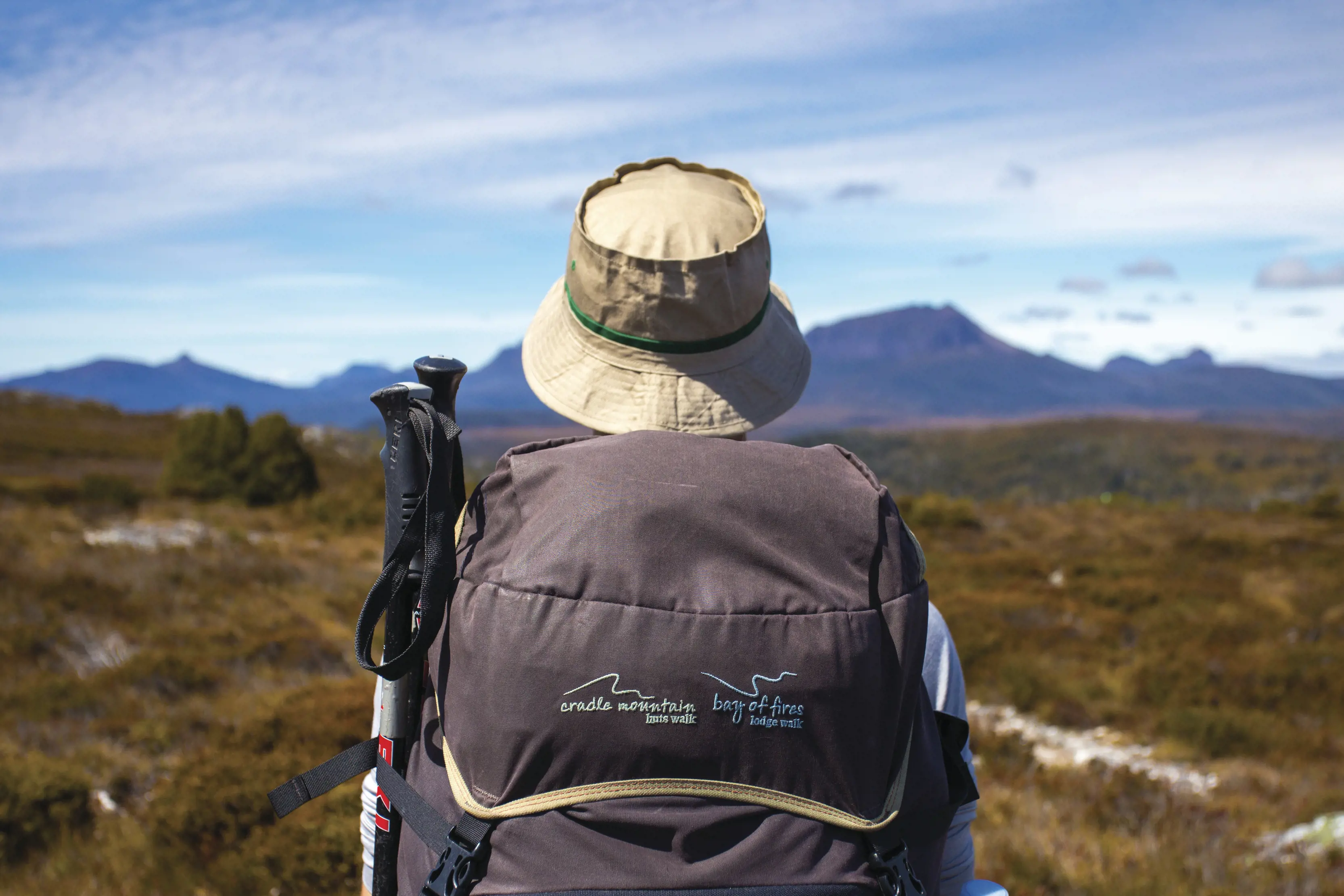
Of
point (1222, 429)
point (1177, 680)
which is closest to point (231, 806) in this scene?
point (1177, 680)

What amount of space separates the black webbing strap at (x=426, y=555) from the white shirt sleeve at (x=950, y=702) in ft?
2.45

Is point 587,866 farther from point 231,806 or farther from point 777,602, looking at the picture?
point 231,806

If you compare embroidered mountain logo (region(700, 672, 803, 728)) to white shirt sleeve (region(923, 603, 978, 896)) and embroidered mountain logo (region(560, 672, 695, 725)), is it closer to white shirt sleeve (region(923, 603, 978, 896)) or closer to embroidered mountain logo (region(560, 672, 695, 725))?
embroidered mountain logo (region(560, 672, 695, 725))

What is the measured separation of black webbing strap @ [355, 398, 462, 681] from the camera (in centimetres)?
126

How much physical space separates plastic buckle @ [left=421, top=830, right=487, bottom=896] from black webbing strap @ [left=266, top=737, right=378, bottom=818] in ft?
0.98

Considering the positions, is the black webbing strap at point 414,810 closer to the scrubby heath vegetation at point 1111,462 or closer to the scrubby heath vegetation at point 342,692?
the scrubby heath vegetation at point 342,692

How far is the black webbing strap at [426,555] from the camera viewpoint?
126 centimetres

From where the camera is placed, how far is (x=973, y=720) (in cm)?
821

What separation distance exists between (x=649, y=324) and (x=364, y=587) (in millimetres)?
12221

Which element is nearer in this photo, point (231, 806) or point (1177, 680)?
point (231, 806)

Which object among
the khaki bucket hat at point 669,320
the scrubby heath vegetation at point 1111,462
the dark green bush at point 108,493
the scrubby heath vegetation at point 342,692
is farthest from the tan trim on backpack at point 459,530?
the scrubby heath vegetation at point 1111,462

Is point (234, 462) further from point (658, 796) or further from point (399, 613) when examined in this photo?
point (658, 796)

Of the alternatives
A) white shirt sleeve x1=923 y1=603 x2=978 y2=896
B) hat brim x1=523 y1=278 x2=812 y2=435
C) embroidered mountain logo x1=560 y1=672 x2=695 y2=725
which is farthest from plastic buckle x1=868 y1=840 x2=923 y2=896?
hat brim x1=523 y1=278 x2=812 y2=435

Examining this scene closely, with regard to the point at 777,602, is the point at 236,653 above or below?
below
